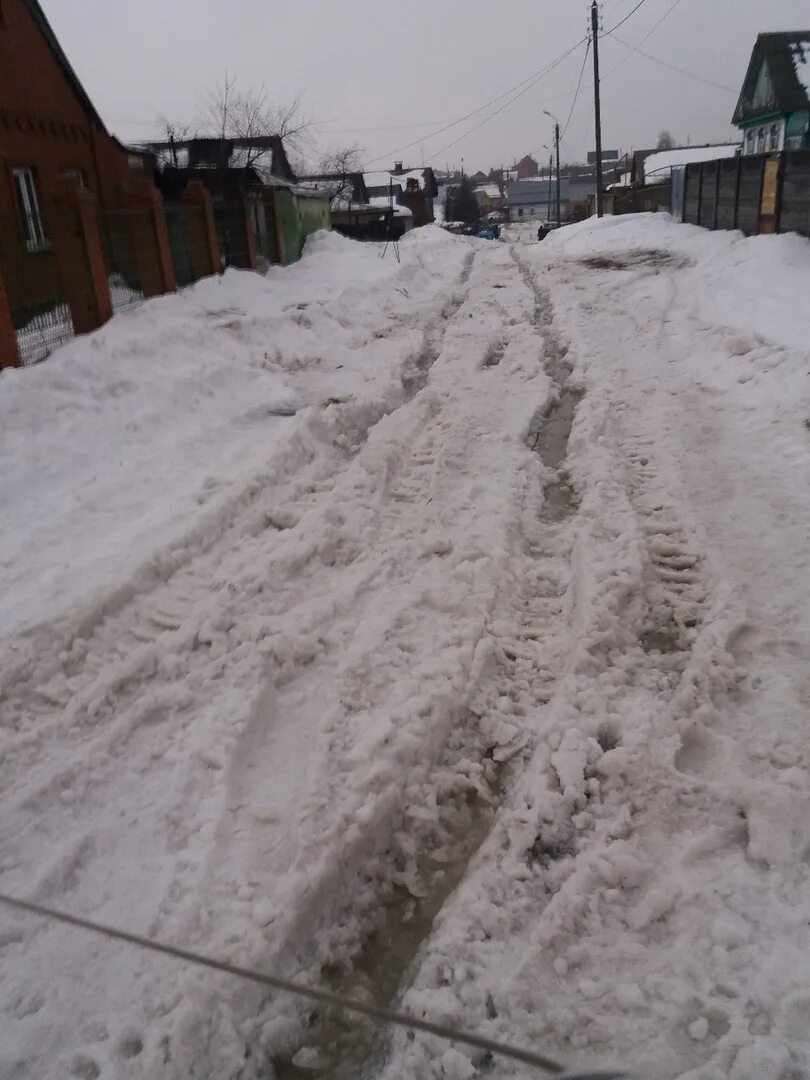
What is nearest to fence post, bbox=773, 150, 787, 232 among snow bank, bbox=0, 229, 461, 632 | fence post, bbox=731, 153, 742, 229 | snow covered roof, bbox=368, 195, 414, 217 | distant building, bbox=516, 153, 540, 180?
fence post, bbox=731, 153, 742, 229

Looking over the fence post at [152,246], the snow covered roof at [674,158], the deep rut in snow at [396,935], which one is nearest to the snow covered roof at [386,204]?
the snow covered roof at [674,158]

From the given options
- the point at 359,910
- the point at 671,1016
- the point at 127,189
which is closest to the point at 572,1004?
the point at 671,1016

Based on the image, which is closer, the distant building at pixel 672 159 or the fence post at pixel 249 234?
the fence post at pixel 249 234

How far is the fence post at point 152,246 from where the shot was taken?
44.2ft

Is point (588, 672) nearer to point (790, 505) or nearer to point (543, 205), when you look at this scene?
point (790, 505)

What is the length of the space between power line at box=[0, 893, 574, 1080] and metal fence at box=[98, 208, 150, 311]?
11.0m

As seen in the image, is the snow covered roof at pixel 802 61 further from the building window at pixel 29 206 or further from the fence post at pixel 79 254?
the fence post at pixel 79 254

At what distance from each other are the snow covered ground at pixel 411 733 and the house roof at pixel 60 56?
1178 centimetres

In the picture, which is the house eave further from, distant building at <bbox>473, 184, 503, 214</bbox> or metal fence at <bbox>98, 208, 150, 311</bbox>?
distant building at <bbox>473, 184, 503, 214</bbox>

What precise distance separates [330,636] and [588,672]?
1.45m

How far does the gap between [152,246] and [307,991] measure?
13.8 m

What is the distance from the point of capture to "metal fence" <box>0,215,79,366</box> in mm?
9734

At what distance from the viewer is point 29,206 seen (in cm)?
1504

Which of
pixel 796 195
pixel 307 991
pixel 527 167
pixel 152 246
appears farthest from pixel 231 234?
pixel 527 167
